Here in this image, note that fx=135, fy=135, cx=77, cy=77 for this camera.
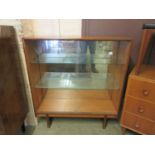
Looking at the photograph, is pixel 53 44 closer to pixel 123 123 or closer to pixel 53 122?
pixel 53 122

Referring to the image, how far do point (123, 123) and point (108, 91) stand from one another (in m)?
0.44

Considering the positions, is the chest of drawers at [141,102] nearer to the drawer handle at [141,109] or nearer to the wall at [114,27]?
the drawer handle at [141,109]

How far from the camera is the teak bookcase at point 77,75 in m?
1.33

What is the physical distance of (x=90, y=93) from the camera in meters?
1.67

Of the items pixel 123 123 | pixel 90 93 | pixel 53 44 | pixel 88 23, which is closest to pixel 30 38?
pixel 53 44

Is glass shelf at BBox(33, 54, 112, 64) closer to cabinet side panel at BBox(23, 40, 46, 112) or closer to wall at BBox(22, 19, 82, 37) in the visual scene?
cabinet side panel at BBox(23, 40, 46, 112)

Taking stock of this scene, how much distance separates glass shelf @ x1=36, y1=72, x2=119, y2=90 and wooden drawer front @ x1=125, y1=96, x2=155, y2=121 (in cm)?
29

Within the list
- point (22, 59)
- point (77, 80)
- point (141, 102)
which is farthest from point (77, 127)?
point (22, 59)

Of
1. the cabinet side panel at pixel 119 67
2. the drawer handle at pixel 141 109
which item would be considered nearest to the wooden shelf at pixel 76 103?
the cabinet side panel at pixel 119 67

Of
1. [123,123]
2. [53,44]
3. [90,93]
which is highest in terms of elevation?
[53,44]

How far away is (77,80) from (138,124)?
76 cm

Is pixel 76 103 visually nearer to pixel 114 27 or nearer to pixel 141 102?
pixel 141 102

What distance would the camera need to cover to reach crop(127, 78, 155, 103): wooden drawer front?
42.6 inches

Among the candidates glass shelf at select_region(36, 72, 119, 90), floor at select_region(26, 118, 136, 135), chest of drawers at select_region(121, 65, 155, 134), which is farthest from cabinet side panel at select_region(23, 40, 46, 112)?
chest of drawers at select_region(121, 65, 155, 134)
